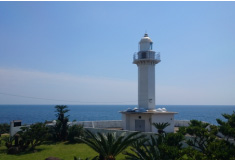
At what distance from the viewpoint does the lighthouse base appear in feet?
69.3

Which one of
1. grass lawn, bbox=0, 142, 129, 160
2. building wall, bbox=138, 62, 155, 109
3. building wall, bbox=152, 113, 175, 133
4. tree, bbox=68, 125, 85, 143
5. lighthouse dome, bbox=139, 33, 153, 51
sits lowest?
grass lawn, bbox=0, 142, 129, 160

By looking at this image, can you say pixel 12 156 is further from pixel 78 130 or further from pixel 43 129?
pixel 78 130

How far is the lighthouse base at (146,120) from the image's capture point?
21.1 m

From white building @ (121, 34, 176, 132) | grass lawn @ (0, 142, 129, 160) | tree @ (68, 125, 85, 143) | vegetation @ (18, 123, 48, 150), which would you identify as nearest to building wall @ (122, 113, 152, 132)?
white building @ (121, 34, 176, 132)

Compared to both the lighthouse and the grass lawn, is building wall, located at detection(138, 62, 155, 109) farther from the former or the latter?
the grass lawn

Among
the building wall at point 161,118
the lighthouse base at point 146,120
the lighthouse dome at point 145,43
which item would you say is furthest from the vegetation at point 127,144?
the lighthouse dome at point 145,43

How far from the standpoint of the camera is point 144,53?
2369 cm

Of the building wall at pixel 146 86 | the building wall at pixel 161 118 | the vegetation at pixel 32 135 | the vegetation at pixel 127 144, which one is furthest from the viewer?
the building wall at pixel 146 86

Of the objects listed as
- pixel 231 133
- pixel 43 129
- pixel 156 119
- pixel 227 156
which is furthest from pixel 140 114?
pixel 227 156

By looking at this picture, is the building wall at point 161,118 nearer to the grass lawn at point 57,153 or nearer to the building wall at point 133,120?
the building wall at point 133,120

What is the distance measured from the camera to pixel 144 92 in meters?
23.4

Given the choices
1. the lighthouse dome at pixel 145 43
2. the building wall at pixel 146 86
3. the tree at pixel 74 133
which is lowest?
the tree at pixel 74 133

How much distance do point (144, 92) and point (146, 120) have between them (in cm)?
338

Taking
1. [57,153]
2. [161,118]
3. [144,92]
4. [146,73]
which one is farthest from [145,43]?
[57,153]
